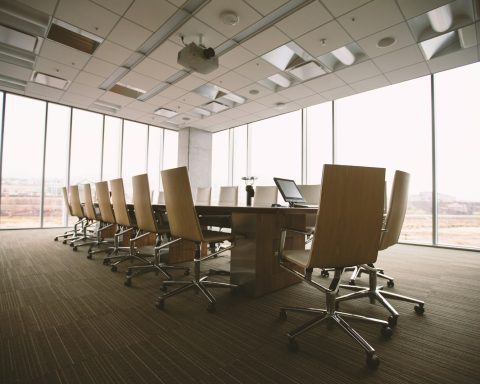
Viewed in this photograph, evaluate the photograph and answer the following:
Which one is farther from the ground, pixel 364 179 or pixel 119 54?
pixel 119 54

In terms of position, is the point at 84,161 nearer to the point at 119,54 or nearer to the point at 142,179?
the point at 119,54

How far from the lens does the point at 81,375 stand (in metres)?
1.24

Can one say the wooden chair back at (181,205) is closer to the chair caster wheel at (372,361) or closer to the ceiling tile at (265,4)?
the chair caster wheel at (372,361)

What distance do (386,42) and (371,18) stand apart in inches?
27.1

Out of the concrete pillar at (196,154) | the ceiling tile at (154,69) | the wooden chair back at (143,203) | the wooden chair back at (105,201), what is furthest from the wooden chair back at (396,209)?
the concrete pillar at (196,154)

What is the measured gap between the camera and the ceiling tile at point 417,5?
3.24 meters

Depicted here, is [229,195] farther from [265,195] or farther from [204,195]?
[204,195]

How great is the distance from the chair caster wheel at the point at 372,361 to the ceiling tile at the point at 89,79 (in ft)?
20.7

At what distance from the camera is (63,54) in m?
4.53

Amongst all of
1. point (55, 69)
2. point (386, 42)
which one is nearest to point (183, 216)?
point (386, 42)

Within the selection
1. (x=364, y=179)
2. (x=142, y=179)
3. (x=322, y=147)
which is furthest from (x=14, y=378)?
(x=322, y=147)

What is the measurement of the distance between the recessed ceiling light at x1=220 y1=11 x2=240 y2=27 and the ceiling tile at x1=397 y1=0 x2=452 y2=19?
81.6 inches

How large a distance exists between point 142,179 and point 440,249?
5397 millimetres

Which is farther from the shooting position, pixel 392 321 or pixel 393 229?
pixel 393 229
